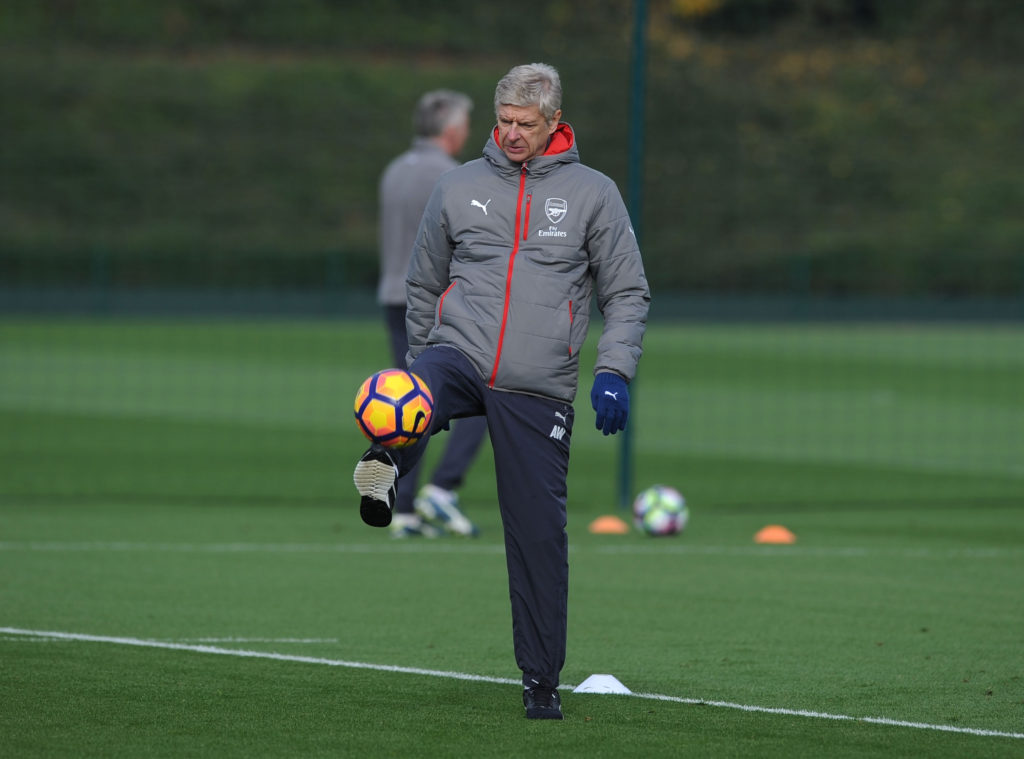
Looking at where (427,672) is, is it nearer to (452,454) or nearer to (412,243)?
(452,454)

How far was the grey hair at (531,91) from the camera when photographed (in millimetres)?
5672

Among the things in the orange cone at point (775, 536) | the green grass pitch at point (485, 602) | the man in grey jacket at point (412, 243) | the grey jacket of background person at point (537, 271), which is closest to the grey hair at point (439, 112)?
the man in grey jacket at point (412, 243)

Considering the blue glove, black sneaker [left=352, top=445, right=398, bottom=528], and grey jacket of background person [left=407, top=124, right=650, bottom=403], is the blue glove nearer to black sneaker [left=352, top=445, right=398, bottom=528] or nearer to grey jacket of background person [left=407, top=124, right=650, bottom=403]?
grey jacket of background person [left=407, top=124, right=650, bottom=403]

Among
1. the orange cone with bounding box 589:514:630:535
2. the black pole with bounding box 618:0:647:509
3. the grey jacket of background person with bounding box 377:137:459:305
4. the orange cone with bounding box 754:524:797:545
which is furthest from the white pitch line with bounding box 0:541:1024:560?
the black pole with bounding box 618:0:647:509

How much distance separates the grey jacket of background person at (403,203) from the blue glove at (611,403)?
4.59m

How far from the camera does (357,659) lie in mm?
6824

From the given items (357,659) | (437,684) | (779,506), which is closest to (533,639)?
(437,684)

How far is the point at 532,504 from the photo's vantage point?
5789mm

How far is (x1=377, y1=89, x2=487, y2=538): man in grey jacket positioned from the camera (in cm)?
1020

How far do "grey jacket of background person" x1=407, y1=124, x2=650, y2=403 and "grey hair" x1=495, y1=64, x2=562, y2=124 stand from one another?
16 centimetres

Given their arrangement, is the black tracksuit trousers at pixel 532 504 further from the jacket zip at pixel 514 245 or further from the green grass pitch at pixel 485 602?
the green grass pitch at pixel 485 602

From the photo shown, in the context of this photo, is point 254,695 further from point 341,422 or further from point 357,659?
point 341,422

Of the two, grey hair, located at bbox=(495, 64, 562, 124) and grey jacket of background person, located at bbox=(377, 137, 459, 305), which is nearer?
grey hair, located at bbox=(495, 64, 562, 124)

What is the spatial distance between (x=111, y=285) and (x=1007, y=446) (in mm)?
28255
